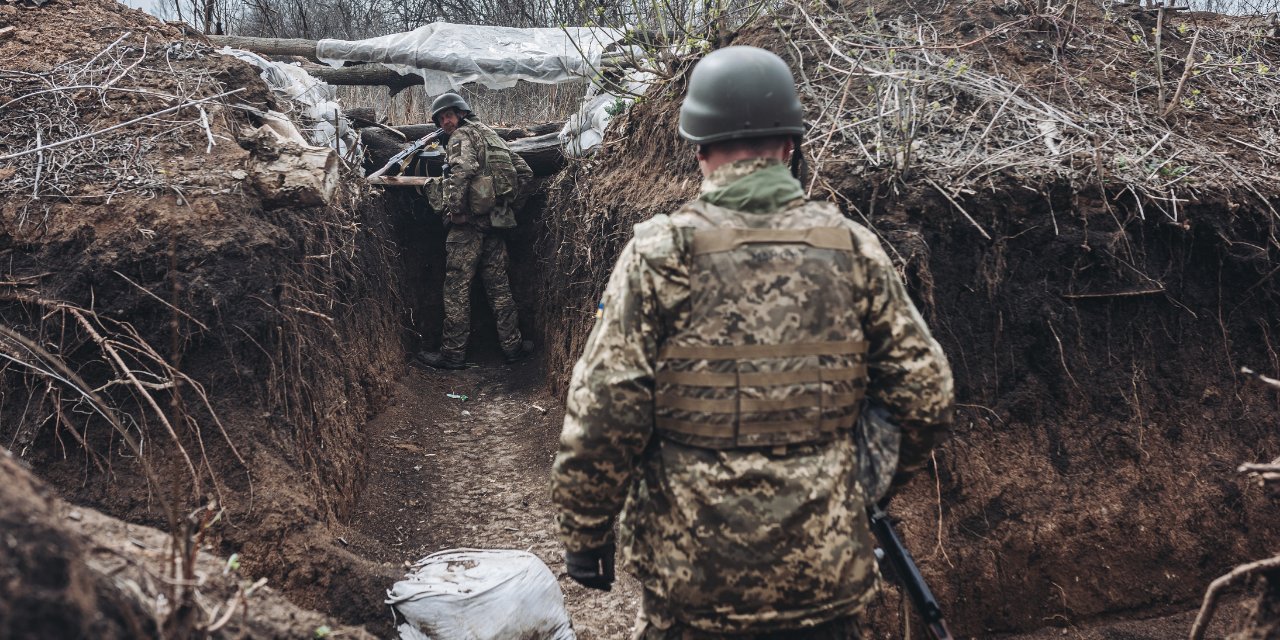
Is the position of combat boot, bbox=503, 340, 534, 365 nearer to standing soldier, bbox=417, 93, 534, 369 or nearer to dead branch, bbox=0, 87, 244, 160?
standing soldier, bbox=417, 93, 534, 369

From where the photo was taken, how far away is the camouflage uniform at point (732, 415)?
6.39ft

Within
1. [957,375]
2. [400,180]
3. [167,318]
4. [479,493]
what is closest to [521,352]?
[400,180]

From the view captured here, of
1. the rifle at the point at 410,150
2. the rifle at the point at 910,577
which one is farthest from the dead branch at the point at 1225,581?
the rifle at the point at 410,150

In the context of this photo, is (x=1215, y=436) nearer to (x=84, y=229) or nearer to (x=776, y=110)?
(x=776, y=110)

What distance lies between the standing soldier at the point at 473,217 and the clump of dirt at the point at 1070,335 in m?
4.13

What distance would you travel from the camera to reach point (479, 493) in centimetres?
539

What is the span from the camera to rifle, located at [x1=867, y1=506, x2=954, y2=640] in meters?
2.18

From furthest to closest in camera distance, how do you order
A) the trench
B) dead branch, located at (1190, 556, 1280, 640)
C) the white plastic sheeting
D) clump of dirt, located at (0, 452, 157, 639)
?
1. the white plastic sheeting
2. the trench
3. dead branch, located at (1190, 556, 1280, 640)
4. clump of dirt, located at (0, 452, 157, 639)

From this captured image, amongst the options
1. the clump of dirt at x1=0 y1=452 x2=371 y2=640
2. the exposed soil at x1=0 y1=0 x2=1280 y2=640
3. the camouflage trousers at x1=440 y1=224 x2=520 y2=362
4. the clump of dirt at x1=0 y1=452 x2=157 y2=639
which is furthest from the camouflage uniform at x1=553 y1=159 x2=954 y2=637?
the camouflage trousers at x1=440 y1=224 x2=520 y2=362

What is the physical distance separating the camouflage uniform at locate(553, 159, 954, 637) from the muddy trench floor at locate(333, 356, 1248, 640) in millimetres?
1849

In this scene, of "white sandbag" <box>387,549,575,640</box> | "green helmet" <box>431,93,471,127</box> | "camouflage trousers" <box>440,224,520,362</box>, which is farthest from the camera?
"camouflage trousers" <box>440,224,520,362</box>

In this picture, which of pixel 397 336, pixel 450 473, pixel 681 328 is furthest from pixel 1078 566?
pixel 397 336

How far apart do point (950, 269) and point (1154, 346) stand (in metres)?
1.11

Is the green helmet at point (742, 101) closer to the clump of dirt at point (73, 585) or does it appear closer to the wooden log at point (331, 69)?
the clump of dirt at point (73, 585)
